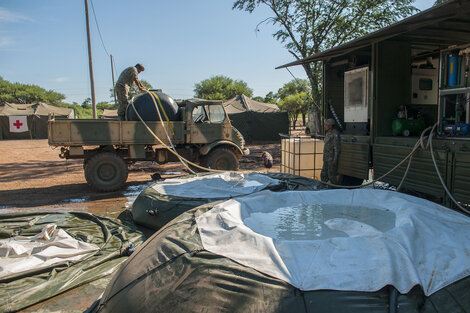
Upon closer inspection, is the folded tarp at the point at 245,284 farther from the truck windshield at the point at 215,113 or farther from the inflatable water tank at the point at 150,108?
the truck windshield at the point at 215,113

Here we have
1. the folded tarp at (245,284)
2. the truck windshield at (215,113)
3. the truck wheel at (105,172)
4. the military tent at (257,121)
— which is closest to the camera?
the folded tarp at (245,284)

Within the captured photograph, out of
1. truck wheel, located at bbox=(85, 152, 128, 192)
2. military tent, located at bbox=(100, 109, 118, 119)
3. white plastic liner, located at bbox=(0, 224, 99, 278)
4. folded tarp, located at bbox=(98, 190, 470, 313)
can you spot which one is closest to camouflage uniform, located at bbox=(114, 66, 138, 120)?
truck wheel, located at bbox=(85, 152, 128, 192)

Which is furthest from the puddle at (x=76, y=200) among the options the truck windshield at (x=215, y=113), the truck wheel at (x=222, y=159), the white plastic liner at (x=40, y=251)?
the truck windshield at (x=215, y=113)

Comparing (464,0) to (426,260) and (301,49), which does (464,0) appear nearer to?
(426,260)

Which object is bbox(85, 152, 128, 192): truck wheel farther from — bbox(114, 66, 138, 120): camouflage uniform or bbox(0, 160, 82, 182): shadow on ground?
bbox(0, 160, 82, 182): shadow on ground

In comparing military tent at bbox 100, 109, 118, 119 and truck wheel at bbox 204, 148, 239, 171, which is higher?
military tent at bbox 100, 109, 118, 119

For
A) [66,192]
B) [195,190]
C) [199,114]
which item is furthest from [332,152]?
[66,192]

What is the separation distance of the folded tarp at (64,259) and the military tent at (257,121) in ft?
52.6

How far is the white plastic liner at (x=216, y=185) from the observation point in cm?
558

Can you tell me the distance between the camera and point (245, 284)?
199cm

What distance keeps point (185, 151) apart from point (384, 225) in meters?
7.30

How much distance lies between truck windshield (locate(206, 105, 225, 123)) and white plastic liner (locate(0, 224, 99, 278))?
591cm

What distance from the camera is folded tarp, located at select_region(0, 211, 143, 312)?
3367 mm

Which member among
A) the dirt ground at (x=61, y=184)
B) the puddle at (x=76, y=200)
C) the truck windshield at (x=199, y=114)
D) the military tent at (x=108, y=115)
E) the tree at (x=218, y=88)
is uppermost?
the tree at (x=218, y=88)
